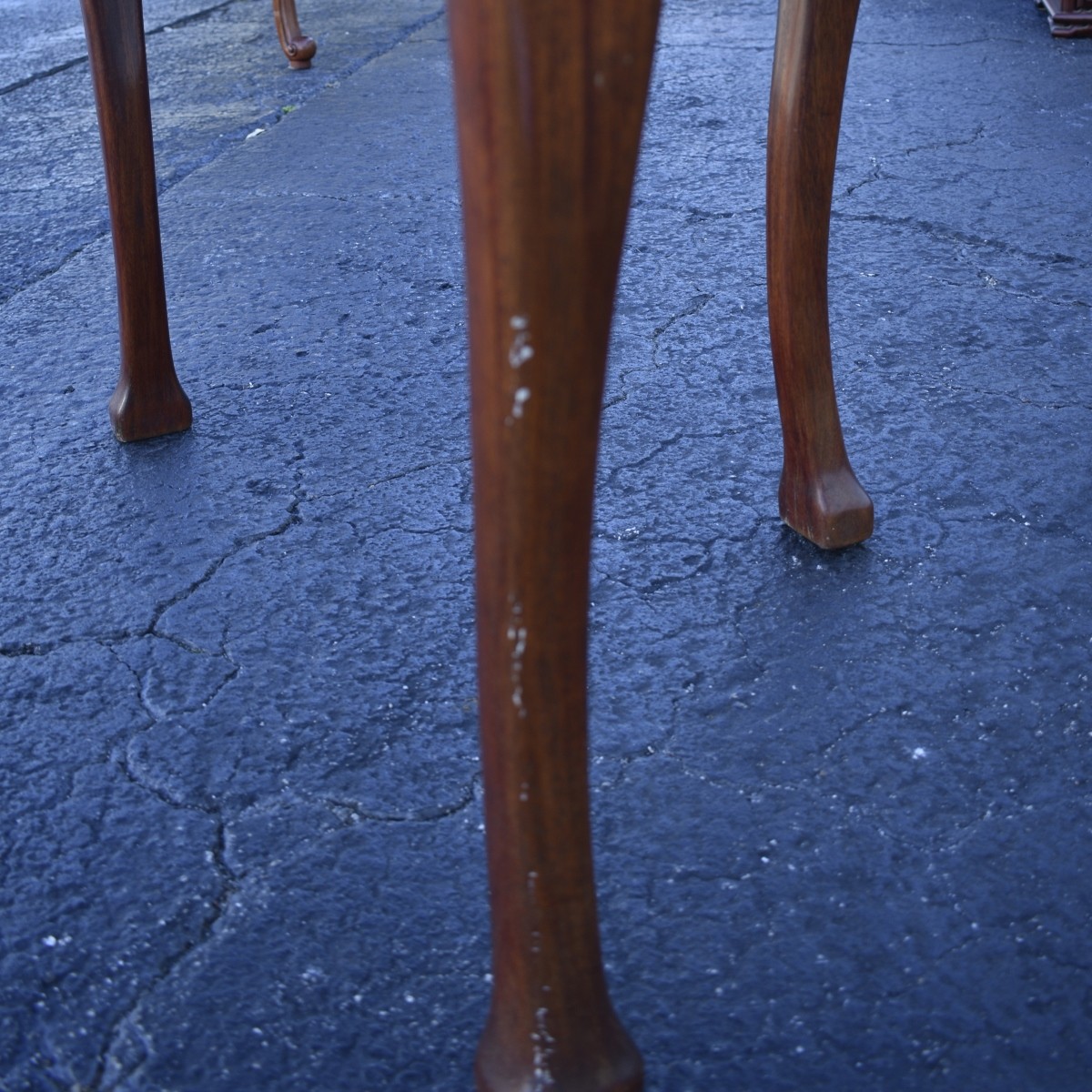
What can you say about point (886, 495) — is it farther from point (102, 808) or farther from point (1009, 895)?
point (102, 808)

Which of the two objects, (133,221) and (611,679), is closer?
(611,679)

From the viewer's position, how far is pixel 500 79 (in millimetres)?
369

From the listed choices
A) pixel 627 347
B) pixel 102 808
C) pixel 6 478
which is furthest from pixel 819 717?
pixel 6 478

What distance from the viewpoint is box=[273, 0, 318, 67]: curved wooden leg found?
9.02 feet

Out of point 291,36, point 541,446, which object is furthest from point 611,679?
point 291,36

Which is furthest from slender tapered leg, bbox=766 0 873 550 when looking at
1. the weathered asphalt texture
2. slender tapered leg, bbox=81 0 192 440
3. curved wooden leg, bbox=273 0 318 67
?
curved wooden leg, bbox=273 0 318 67

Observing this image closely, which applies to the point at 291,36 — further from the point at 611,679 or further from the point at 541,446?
the point at 541,446

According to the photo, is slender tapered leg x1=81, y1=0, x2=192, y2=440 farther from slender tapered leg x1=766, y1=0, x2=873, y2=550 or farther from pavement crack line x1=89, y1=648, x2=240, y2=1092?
slender tapered leg x1=766, y1=0, x2=873, y2=550

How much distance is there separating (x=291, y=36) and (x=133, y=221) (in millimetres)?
1841

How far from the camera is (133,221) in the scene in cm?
112

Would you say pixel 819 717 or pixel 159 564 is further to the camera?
pixel 159 564

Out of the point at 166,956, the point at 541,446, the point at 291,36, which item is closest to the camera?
the point at 541,446

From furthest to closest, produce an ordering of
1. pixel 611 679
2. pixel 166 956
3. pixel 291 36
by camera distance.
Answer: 1. pixel 291 36
2. pixel 611 679
3. pixel 166 956

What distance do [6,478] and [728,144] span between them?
130 cm
